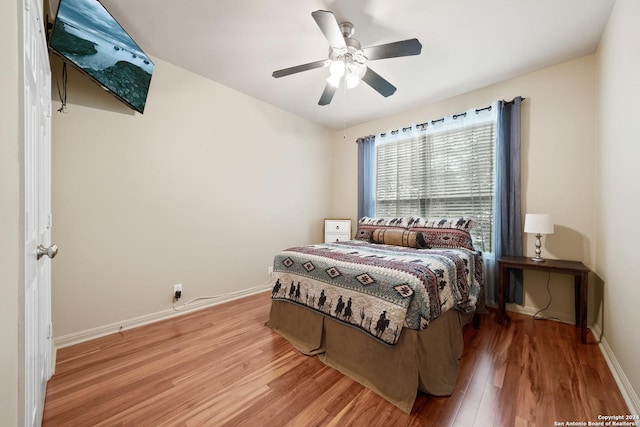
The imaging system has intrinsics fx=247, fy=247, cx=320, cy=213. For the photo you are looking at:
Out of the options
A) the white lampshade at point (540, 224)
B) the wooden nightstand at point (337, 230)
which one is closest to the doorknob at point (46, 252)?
the wooden nightstand at point (337, 230)

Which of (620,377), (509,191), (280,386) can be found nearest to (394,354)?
(280,386)

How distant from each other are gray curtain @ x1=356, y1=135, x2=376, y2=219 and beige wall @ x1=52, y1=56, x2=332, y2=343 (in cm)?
112

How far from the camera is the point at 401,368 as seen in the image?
4.72ft

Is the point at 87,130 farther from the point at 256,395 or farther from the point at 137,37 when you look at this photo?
the point at 256,395

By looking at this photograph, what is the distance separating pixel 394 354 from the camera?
1487 mm

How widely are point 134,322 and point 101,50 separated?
7.45ft

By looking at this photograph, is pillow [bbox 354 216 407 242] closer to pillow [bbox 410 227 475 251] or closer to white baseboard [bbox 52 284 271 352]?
pillow [bbox 410 227 475 251]

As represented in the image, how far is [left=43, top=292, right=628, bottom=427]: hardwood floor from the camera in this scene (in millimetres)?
1310

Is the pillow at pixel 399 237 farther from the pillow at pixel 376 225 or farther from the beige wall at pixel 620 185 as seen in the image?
the beige wall at pixel 620 185

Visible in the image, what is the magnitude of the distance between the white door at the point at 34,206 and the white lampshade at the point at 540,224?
337cm

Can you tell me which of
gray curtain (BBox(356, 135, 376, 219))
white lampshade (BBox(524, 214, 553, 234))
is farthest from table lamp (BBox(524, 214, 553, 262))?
gray curtain (BBox(356, 135, 376, 219))

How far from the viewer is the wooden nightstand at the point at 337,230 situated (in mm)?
3988

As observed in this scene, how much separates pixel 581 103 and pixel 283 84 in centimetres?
306

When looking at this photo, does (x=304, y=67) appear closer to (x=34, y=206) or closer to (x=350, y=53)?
(x=350, y=53)
